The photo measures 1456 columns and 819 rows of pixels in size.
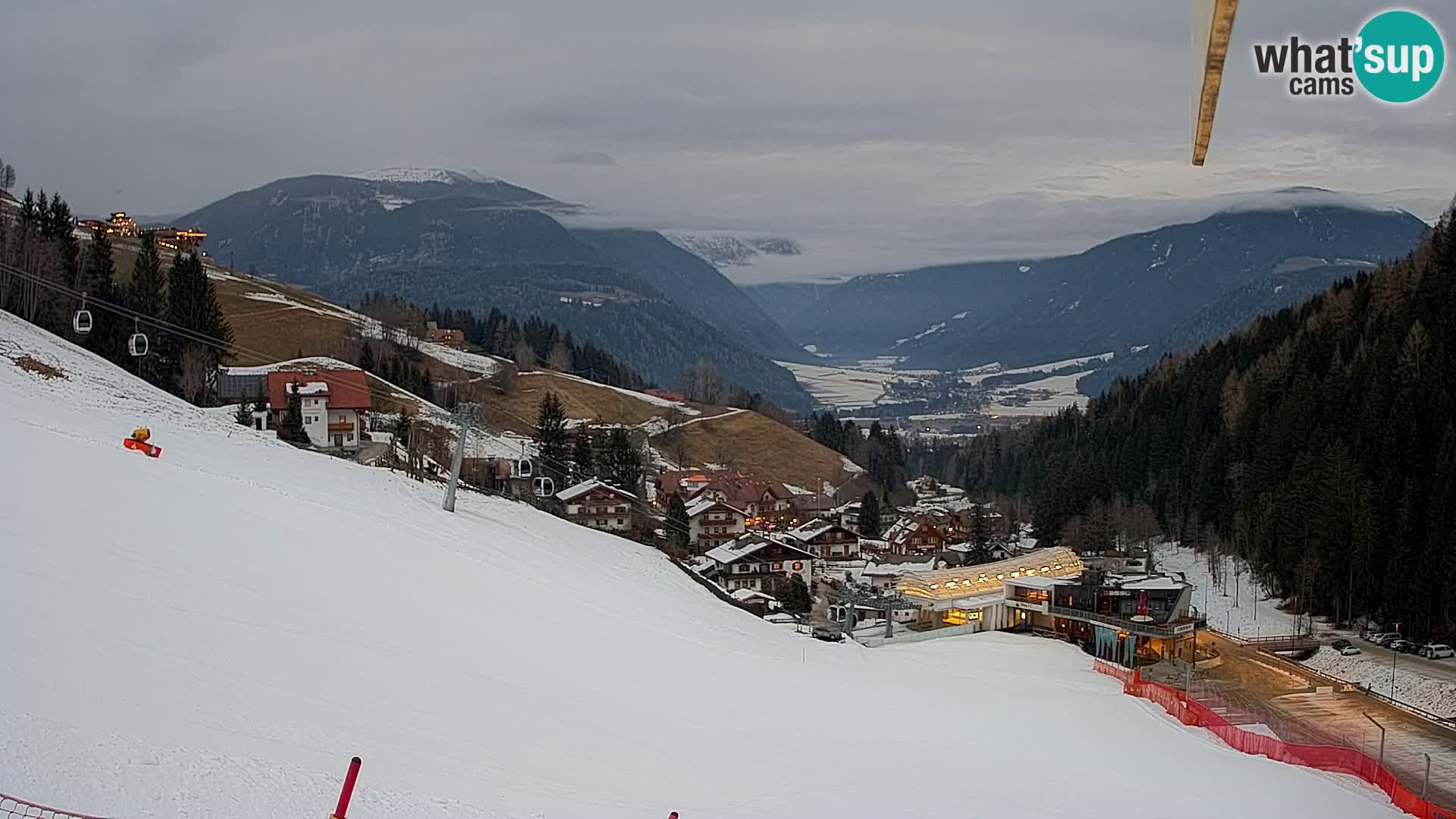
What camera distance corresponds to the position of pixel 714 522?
67875 mm

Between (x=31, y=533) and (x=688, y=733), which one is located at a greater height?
(x=31, y=533)

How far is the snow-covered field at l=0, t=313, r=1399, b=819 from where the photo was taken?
31.5 ft

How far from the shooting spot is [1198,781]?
16531 mm

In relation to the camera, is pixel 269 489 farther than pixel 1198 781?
Yes

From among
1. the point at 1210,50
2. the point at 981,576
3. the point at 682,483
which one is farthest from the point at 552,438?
the point at 1210,50

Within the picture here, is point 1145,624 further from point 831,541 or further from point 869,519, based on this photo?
point 869,519

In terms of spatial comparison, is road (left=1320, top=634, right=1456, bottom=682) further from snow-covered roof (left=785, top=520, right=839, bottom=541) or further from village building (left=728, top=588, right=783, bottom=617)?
snow-covered roof (left=785, top=520, right=839, bottom=541)

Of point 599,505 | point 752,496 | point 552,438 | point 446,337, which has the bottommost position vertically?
point 752,496

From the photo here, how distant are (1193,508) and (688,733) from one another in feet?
219

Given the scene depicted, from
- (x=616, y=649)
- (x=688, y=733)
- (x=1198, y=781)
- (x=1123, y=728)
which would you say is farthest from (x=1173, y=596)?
(x=688, y=733)

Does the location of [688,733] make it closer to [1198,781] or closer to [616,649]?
[616,649]

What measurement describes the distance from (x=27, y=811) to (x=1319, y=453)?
57.4 m

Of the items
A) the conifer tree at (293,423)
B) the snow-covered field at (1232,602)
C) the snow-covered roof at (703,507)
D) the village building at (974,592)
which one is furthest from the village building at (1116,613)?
the conifer tree at (293,423)

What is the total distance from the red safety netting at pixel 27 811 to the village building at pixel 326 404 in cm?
4741
